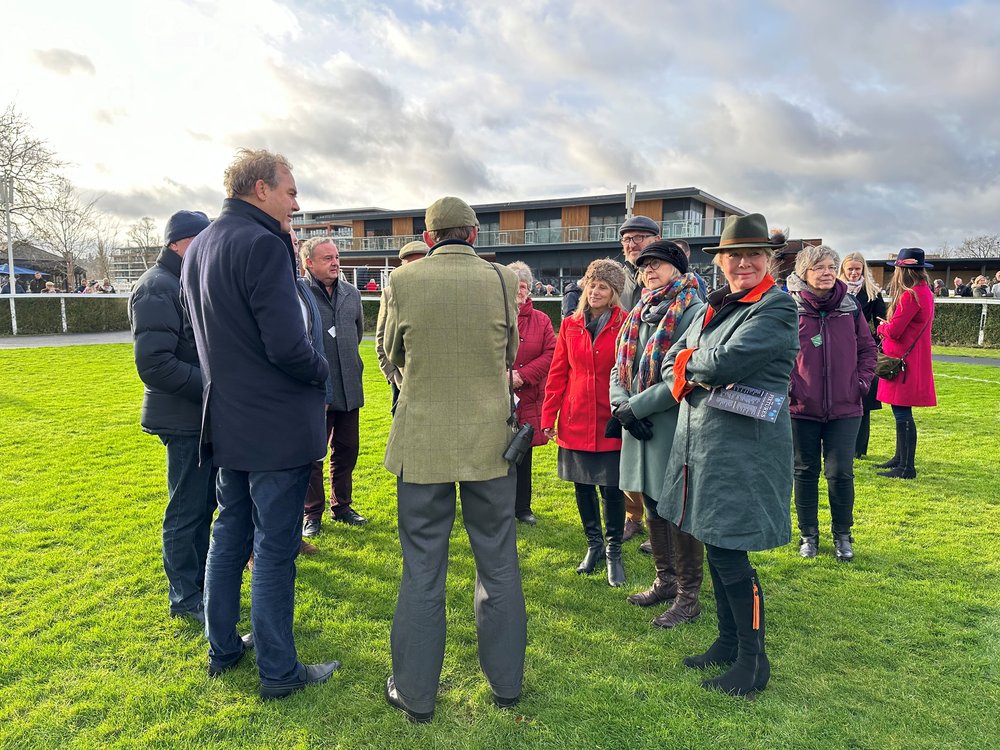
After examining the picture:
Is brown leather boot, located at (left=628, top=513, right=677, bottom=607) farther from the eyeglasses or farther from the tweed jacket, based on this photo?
the eyeglasses

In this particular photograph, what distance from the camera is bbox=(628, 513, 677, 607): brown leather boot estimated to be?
3893 millimetres

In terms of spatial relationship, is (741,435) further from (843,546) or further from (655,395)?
(843,546)

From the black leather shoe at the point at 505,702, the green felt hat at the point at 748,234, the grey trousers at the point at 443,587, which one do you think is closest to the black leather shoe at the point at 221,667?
the grey trousers at the point at 443,587

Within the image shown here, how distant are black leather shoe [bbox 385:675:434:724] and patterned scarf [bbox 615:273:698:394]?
6.80 feet

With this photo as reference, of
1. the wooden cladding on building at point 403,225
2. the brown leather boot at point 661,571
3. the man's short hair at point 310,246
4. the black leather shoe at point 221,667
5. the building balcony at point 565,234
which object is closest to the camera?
the black leather shoe at point 221,667

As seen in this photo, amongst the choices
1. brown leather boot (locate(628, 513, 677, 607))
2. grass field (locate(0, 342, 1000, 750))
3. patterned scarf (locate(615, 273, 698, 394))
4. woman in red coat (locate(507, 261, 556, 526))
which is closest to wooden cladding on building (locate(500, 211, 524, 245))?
woman in red coat (locate(507, 261, 556, 526))

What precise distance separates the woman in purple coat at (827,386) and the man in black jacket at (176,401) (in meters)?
4.13

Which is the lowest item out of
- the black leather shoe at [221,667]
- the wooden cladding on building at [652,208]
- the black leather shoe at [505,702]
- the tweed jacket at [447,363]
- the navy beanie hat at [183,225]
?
the black leather shoe at [505,702]

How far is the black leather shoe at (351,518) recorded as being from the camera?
17.2ft

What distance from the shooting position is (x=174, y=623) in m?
3.62

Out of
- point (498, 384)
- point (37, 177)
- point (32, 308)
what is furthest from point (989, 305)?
point (37, 177)

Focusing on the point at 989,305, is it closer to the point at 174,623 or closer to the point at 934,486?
the point at 934,486

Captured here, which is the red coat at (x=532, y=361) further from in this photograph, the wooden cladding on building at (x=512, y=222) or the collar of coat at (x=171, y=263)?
the wooden cladding on building at (x=512, y=222)

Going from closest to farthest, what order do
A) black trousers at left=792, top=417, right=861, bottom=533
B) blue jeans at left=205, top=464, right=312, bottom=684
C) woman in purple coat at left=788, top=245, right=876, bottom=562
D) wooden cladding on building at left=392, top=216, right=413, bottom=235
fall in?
1. blue jeans at left=205, top=464, right=312, bottom=684
2. woman in purple coat at left=788, top=245, right=876, bottom=562
3. black trousers at left=792, top=417, right=861, bottom=533
4. wooden cladding on building at left=392, top=216, right=413, bottom=235
